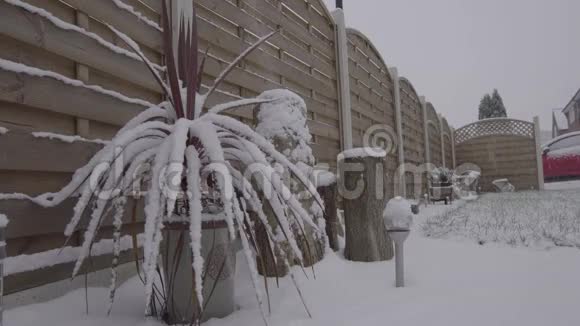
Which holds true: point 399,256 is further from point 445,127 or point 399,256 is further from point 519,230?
point 445,127

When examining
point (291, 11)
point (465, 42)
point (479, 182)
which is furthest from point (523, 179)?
point (291, 11)

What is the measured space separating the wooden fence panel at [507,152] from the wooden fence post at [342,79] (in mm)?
7398

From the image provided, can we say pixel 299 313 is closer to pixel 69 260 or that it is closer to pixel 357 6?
pixel 69 260

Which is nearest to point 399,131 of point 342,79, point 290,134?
point 342,79

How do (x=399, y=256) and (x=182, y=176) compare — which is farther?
(x=399, y=256)

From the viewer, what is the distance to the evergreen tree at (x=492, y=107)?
67.8 feet

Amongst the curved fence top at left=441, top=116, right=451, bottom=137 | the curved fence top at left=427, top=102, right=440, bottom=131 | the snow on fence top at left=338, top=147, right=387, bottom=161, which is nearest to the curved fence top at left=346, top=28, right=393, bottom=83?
the snow on fence top at left=338, top=147, right=387, bottom=161

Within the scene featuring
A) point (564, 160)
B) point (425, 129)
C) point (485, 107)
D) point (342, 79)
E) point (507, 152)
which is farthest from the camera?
point (485, 107)

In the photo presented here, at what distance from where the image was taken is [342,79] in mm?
3832

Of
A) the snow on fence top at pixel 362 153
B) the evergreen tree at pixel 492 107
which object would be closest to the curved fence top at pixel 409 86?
the snow on fence top at pixel 362 153

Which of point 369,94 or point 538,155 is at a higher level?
point 369,94

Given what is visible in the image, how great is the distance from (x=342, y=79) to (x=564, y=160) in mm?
10798

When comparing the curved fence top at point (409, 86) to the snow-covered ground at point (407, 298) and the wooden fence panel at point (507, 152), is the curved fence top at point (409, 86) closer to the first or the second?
the wooden fence panel at point (507, 152)

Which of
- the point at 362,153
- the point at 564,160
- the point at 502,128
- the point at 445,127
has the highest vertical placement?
the point at 445,127
